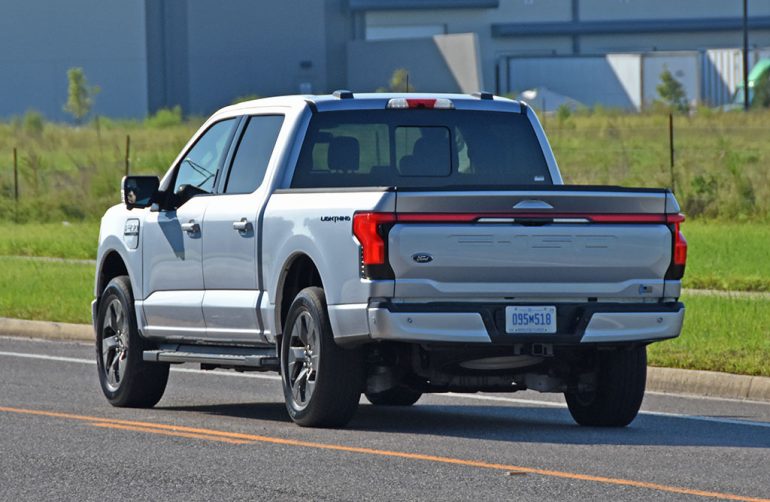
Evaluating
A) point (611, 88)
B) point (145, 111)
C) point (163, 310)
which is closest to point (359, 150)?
point (163, 310)

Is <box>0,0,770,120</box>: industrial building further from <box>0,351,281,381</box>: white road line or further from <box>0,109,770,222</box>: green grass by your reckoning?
<box>0,351,281,381</box>: white road line

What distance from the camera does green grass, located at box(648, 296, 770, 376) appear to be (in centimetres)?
1354

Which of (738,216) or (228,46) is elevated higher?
(228,46)

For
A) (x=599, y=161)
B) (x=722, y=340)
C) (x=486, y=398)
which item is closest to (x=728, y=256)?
(x=722, y=340)

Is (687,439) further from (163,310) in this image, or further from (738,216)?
(738,216)

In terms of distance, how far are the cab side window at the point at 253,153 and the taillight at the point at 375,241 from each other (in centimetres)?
162

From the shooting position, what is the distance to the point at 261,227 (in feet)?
35.8

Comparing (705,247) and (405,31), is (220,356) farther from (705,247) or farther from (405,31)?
(405,31)

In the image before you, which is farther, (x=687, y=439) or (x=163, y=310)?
(x=163, y=310)

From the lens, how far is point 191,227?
11.6 m

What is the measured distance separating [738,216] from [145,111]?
5958cm

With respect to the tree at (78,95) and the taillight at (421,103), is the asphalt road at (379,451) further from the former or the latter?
the tree at (78,95)

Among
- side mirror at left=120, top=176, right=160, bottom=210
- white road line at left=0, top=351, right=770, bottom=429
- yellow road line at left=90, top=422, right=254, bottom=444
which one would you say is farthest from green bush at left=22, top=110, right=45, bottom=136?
yellow road line at left=90, top=422, right=254, bottom=444

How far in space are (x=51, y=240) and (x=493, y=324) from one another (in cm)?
2086
